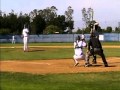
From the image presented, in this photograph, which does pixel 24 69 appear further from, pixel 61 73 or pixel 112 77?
A: pixel 112 77

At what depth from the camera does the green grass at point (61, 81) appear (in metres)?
11.2

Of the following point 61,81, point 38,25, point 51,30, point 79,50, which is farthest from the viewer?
point 38,25

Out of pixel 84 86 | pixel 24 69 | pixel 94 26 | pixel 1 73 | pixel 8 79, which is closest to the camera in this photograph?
pixel 84 86

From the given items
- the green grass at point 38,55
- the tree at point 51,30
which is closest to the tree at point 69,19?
the tree at point 51,30

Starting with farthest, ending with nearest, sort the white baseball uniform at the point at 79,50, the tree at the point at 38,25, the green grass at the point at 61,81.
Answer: the tree at the point at 38,25 → the white baseball uniform at the point at 79,50 → the green grass at the point at 61,81

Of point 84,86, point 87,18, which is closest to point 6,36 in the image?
point 87,18

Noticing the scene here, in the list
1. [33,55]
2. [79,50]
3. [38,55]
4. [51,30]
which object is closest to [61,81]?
[79,50]

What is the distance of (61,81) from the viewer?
12664mm

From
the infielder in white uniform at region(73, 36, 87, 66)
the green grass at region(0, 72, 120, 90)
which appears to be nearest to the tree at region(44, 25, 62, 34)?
the infielder in white uniform at region(73, 36, 87, 66)

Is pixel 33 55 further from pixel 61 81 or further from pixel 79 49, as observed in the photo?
pixel 61 81

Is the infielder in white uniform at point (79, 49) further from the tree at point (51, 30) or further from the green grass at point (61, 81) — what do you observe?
the tree at point (51, 30)

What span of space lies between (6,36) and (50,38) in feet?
27.7

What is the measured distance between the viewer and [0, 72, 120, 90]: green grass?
441 inches

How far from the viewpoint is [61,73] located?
14656mm
